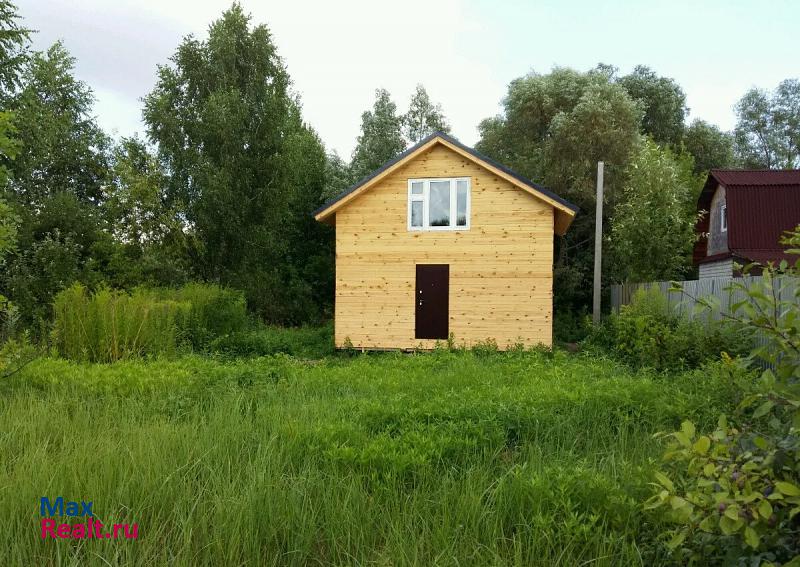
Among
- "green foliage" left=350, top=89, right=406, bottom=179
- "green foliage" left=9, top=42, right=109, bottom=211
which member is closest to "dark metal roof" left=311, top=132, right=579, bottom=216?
"green foliage" left=350, top=89, right=406, bottom=179

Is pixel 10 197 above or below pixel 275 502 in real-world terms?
above

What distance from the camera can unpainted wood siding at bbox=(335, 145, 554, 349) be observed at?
13578 millimetres

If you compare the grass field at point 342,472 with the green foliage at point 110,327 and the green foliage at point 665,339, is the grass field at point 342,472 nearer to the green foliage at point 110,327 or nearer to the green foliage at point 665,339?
the green foliage at point 665,339

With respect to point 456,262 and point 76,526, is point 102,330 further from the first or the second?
point 456,262

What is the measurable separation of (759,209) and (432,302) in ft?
43.1

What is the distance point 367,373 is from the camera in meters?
8.26

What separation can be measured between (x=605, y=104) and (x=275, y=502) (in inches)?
972

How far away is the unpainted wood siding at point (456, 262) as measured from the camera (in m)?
13.6

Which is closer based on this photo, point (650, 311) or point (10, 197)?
point (650, 311)

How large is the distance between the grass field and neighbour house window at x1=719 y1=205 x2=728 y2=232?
1601cm

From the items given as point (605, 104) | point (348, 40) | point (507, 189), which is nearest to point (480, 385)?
point (507, 189)

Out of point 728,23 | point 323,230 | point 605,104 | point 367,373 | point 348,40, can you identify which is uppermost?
point 605,104

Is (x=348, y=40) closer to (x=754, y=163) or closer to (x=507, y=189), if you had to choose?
(x=507, y=189)

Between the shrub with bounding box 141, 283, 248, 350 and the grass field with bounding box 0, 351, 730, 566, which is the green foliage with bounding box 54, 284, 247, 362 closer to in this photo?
the shrub with bounding box 141, 283, 248, 350
